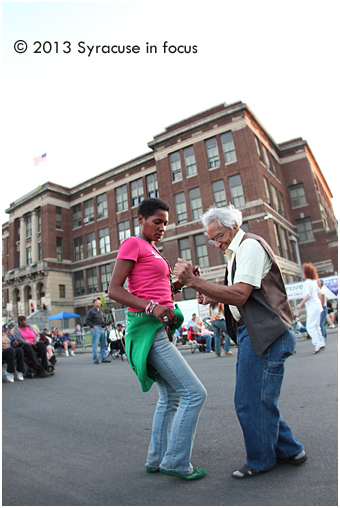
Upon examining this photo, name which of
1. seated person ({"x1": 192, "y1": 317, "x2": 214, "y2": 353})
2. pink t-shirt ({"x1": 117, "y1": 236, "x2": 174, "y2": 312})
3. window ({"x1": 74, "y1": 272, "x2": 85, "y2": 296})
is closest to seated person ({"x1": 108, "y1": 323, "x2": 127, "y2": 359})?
seated person ({"x1": 192, "y1": 317, "x2": 214, "y2": 353})

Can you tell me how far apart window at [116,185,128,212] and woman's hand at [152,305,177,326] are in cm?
3958

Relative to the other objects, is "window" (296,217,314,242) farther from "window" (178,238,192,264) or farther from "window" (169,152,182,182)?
"window" (169,152,182,182)

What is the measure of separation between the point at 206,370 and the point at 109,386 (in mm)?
2204

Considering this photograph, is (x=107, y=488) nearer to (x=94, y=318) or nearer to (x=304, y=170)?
(x=94, y=318)

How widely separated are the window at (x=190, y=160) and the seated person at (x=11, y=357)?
2917cm

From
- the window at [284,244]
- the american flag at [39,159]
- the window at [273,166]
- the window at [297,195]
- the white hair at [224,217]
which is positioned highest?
the american flag at [39,159]

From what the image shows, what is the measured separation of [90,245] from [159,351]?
43.0 m

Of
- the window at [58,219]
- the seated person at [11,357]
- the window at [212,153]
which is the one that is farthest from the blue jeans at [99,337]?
the window at [58,219]

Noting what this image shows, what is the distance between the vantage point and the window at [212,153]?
111 feet

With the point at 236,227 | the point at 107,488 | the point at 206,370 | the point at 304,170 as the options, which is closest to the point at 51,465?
the point at 107,488

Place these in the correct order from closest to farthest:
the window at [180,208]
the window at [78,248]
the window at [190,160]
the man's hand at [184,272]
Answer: the man's hand at [184,272] < the window at [190,160] < the window at [180,208] < the window at [78,248]

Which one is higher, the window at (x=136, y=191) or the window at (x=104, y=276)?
the window at (x=136, y=191)

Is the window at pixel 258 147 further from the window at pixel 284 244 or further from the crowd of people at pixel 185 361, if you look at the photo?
the crowd of people at pixel 185 361

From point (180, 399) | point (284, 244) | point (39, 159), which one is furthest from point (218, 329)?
point (39, 159)
